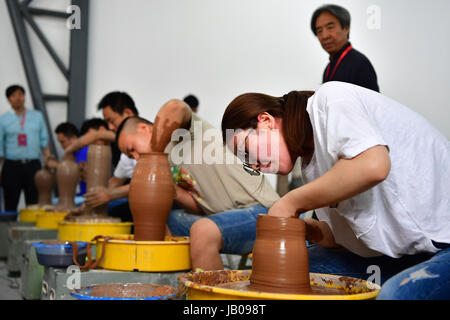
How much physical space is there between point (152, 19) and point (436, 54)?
14.3 ft

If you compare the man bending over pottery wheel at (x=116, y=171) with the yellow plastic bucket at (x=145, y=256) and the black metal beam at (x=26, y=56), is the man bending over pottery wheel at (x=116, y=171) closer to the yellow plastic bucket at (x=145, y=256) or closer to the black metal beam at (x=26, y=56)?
the yellow plastic bucket at (x=145, y=256)

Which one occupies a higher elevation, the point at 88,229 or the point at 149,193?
the point at 149,193

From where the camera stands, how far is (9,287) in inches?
130

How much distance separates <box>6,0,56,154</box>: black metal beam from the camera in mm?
6828

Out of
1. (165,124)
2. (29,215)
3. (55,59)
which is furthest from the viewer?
(55,59)

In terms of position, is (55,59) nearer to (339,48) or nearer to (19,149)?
(19,149)

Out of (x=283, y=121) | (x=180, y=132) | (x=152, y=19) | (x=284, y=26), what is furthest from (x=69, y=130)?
(x=283, y=121)

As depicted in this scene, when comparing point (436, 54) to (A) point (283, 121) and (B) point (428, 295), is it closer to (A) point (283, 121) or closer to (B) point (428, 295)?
(A) point (283, 121)

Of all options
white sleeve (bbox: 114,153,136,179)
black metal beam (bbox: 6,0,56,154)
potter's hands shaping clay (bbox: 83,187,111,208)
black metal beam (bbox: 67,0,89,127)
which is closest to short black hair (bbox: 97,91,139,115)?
white sleeve (bbox: 114,153,136,179)

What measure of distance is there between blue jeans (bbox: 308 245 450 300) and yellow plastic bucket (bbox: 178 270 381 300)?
0.20 ft

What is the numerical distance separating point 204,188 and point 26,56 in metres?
5.68

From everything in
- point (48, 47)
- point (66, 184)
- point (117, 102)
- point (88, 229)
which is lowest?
point (88, 229)

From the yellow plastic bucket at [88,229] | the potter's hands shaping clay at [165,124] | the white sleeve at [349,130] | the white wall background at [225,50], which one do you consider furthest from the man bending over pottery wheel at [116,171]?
the white wall background at [225,50]

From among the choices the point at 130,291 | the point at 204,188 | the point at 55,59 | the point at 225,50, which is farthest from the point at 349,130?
the point at 55,59
